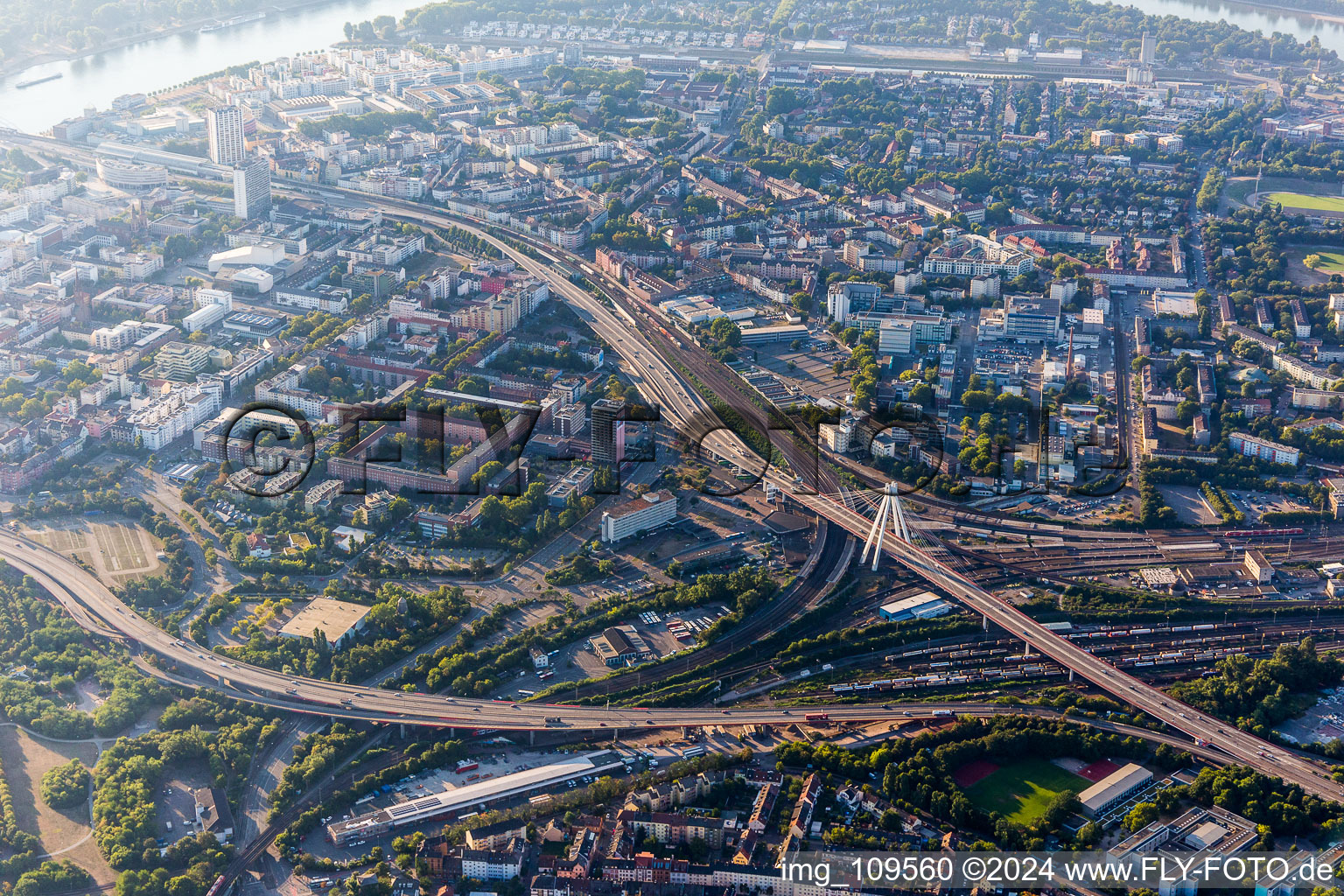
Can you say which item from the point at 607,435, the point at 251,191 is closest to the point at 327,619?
the point at 607,435

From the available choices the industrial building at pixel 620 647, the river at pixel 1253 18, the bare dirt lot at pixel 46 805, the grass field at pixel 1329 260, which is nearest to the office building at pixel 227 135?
the industrial building at pixel 620 647

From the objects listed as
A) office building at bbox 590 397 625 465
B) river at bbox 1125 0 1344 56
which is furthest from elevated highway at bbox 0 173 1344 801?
river at bbox 1125 0 1344 56

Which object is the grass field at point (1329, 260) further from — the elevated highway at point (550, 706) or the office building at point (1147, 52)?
the office building at point (1147, 52)

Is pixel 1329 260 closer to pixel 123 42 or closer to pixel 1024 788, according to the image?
pixel 1024 788

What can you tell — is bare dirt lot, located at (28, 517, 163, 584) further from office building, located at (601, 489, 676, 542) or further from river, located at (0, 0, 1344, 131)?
river, located at (0, 0, 1344, 131)

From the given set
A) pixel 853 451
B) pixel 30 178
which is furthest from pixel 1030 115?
pixel 30 178
